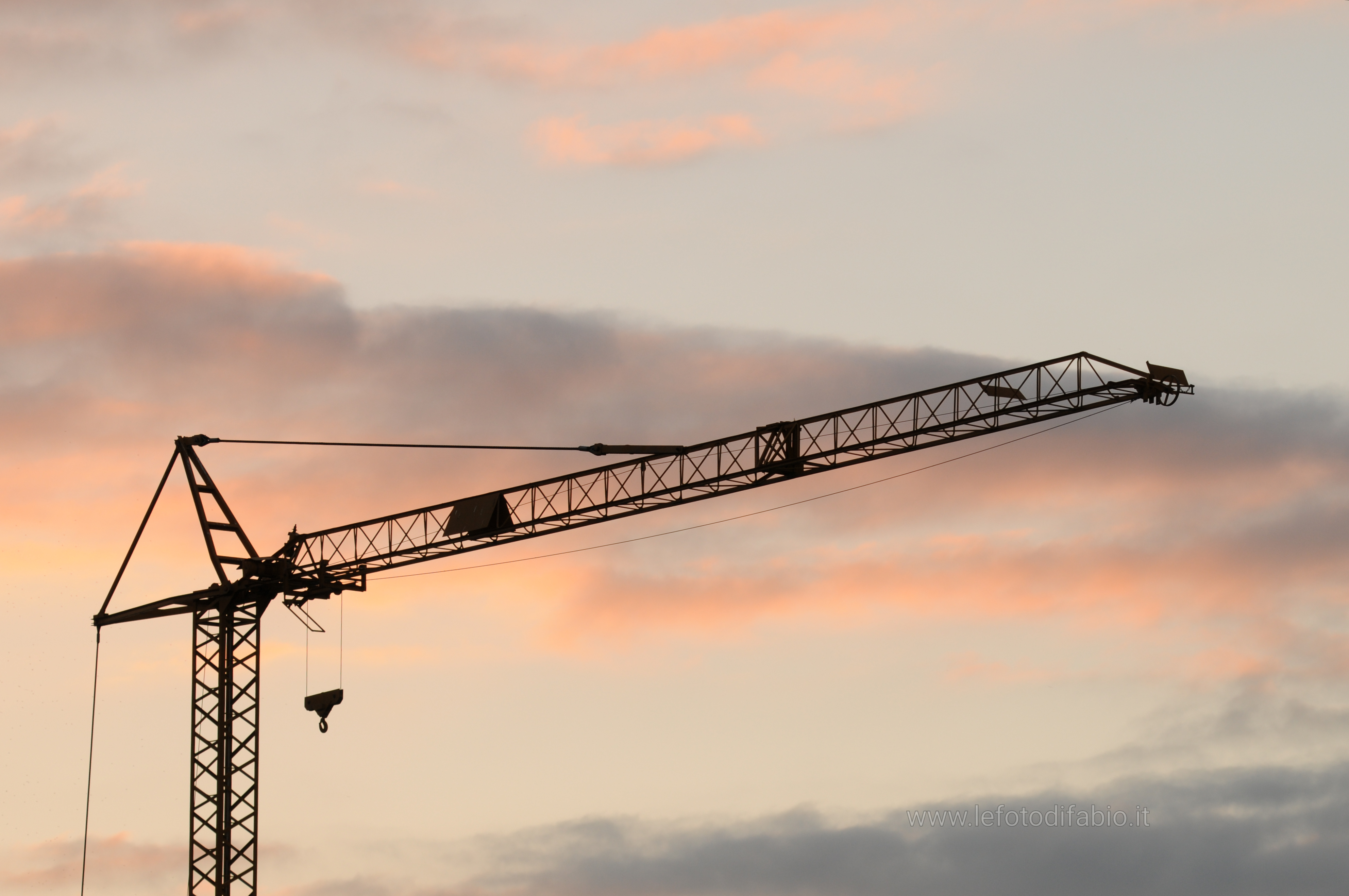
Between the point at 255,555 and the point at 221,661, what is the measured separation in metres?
4.97

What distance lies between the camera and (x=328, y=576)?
11456 centimetres

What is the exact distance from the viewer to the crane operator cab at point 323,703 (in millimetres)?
112250

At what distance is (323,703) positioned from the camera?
112 meters

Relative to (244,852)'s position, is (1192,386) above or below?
above

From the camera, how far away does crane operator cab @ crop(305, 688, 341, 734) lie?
11225 cm

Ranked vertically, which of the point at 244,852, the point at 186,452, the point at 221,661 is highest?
the point at 186,452

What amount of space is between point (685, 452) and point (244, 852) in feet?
85.3

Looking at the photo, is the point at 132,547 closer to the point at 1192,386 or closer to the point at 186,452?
the point at 186,452

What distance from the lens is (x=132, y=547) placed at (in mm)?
117062

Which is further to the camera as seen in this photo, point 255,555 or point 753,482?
point 255,555

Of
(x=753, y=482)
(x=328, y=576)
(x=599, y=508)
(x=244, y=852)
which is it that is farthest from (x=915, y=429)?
(x=244, y=852)

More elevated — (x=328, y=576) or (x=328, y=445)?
(x=328, y=445)

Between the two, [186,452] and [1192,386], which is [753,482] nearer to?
[1192,386]


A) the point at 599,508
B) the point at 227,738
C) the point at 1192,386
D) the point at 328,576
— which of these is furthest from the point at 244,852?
the point at 1192,386
